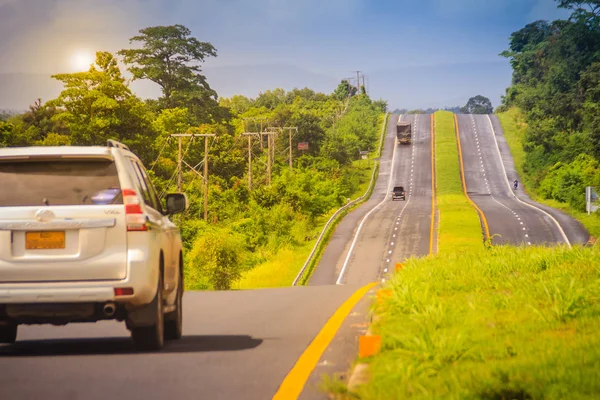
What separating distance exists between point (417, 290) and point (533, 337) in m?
3.16

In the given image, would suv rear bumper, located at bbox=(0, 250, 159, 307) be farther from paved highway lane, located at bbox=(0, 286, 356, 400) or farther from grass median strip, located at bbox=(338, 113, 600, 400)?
grass median strip, located at bbox=(338, 113, 600, 400)

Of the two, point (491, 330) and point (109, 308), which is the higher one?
point (109, 308)

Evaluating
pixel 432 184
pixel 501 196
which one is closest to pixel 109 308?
pixel 501 196

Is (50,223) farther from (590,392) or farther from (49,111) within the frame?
(49,111)

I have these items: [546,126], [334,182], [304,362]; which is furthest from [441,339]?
[546,126]

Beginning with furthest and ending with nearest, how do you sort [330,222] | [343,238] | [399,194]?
[399,194] → [330,222] → [343,238]

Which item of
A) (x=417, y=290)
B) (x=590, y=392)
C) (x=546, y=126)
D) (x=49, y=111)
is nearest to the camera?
A: (x=590, y=392)

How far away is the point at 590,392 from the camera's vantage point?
6031mm

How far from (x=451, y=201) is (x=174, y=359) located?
86112 mm

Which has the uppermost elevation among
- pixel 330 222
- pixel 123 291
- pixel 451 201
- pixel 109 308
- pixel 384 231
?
pixel 123 291

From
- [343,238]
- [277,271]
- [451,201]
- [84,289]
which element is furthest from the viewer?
[451,201]

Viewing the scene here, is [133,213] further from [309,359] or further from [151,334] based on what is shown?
[309,359]

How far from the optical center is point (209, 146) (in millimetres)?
95938

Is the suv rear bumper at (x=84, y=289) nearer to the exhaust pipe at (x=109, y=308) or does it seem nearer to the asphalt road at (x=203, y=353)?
the exhaust pipe at (x=109, y=308)
